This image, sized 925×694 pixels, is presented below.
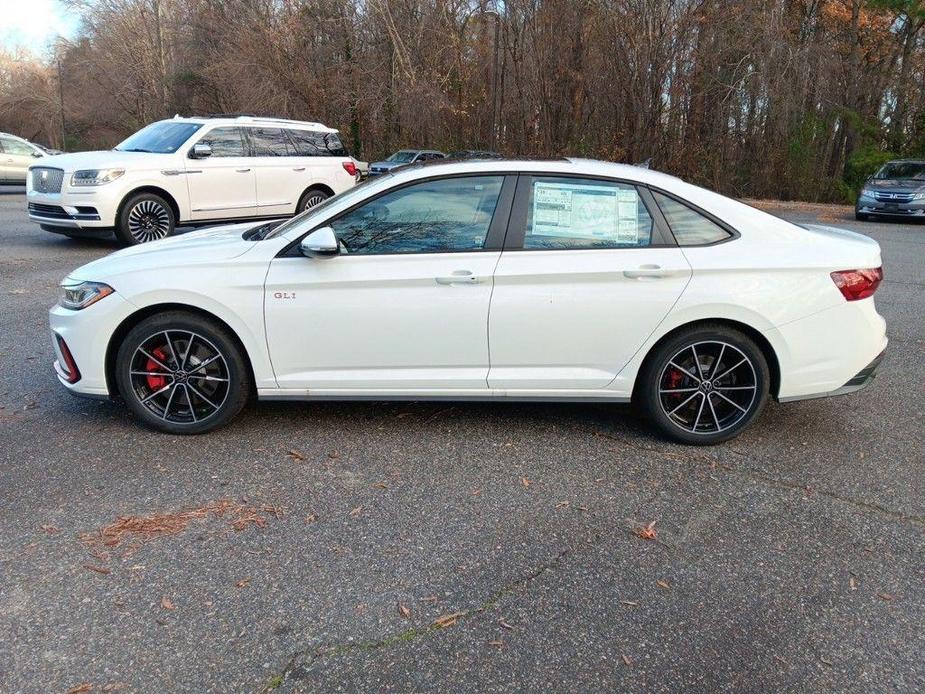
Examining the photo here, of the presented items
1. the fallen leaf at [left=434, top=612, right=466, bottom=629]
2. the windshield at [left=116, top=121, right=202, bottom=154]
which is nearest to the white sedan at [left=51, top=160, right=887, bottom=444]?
the fallen leaf at [left=434, top=612, right=466, bottom=629]

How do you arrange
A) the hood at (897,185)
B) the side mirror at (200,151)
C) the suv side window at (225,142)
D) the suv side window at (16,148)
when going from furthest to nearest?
the suv side window at (16,148), the hood at (897,185), the suv side window at (225,142), the side mirror at (200,151)

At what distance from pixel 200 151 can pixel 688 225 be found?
9234mm

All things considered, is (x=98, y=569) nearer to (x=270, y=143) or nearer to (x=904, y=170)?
(x=270, y=143)

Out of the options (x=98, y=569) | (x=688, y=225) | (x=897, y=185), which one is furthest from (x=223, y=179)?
(x=897, y=185)

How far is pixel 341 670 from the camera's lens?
2.48m

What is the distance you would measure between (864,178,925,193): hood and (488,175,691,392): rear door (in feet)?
60.4

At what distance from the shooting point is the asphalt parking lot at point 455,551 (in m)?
2.54

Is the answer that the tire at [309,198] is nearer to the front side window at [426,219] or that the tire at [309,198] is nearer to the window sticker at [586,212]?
the front side window at [426,219]

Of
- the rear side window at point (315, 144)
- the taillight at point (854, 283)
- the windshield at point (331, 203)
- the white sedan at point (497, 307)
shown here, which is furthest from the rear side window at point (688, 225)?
the rear side window at point (315, 144)

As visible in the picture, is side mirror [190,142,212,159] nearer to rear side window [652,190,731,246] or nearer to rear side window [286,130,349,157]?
rear side window [286,130,349,157]

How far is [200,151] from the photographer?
1134cm

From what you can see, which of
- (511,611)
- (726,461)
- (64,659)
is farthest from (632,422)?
(64,659)

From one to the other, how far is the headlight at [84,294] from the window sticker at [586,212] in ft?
8.23

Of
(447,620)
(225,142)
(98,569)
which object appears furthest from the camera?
(225,142)
